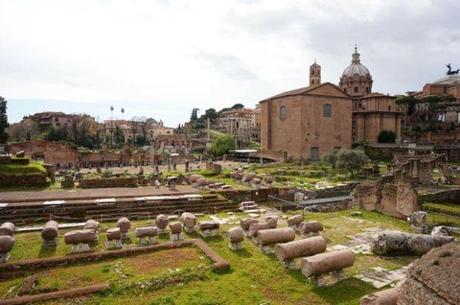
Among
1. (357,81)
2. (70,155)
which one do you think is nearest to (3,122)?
(70,155)

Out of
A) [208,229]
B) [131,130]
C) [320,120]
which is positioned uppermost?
[131,130]

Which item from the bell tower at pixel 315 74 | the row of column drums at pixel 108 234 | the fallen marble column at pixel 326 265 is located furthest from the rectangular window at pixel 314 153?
the fallen marble column at pixel 326 265

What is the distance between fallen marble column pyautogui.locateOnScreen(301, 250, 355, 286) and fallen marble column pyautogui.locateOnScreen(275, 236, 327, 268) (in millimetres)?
709

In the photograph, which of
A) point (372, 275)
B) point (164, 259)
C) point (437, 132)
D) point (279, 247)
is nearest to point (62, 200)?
point (164, 259)

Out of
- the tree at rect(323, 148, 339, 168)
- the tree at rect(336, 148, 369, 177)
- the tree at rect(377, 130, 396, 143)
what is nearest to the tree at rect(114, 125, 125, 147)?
the tree at rect(377, 130, 396, 143)

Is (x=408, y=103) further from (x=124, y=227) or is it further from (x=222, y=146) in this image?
(x=124, y=227)

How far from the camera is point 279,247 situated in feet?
33.4

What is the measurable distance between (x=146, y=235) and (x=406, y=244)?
8627mm

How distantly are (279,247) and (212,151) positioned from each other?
52.5 metres

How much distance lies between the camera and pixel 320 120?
173 feet

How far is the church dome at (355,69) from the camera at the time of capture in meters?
66.5

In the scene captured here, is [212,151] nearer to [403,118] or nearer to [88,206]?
[403,118]

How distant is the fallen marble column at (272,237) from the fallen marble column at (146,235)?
3.80 meters

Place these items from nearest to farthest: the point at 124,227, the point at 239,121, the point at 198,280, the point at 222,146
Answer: the point at 198,280
the point at 124,227
the point at 222,146
the point at 239,121
